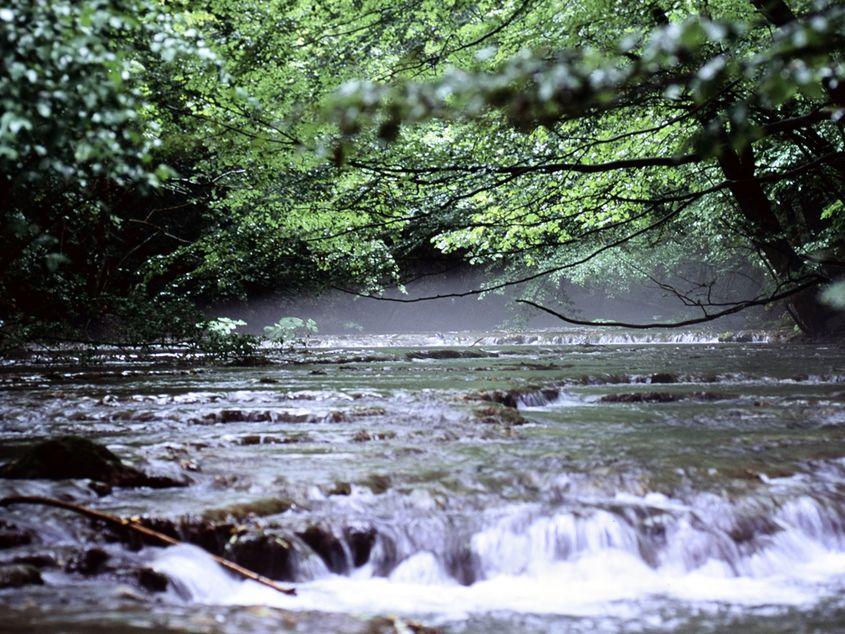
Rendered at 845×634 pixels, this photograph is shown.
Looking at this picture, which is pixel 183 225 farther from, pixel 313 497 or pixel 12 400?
pixel 313 497

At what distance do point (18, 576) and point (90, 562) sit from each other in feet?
1.29

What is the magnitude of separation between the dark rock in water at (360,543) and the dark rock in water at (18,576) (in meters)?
1.77

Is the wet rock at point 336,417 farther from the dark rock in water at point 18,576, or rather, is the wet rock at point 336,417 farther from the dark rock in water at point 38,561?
the dark rock in water at point 18,576

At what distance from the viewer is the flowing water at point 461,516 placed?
3.98 metres

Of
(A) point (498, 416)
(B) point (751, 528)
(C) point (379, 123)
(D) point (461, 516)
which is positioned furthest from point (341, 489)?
(A) point (498, 416)

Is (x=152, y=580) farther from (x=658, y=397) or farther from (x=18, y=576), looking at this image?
(x=658, y=397)

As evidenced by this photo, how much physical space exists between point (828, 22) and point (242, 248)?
8619 mm

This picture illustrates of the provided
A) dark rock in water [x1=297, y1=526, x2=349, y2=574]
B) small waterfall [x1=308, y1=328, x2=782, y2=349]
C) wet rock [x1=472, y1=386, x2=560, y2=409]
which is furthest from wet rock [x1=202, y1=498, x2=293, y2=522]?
small waterfall [x1=308, y1=328, x2=782, y2=349]

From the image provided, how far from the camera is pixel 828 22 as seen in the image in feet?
8.61

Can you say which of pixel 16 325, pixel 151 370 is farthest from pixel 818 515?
pixel 151 370

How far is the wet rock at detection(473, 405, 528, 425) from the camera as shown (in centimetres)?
820

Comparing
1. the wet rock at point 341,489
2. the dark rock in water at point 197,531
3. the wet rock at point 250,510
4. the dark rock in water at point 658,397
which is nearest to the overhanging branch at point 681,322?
the wet rock at point 341,489

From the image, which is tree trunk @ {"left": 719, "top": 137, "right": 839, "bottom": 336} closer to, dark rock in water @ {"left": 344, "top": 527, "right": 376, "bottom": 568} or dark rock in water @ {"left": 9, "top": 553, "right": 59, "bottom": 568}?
dark rock in water @ {"left": 344, "top": 527, "right": 376, "bottom": 568}

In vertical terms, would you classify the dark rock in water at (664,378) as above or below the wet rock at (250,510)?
above
